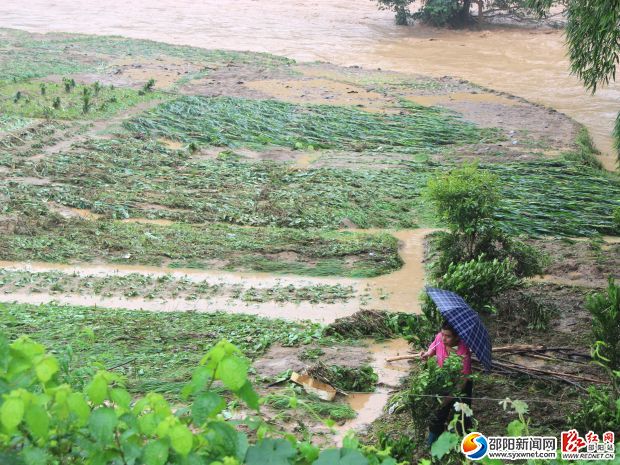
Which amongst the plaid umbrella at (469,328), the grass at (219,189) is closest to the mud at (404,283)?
the grass at (219,189)

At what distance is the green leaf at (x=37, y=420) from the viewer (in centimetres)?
261

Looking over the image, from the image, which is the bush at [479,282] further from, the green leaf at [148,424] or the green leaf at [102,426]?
the green leaf at [102,426]

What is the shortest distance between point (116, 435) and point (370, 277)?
7.61 meters

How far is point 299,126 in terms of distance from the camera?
16.5 metres

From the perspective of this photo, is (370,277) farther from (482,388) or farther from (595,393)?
(595,393)

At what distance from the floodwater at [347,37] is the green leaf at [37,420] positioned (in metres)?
17.0

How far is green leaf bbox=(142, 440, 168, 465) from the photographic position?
2.73m

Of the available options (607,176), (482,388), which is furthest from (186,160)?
(482,388)

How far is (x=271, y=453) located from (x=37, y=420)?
829 mm

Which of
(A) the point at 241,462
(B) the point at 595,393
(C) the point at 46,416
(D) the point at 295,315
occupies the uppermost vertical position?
(C) the point at 46,416

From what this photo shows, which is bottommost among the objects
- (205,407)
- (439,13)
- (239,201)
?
(239,201)

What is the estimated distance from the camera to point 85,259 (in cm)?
1054

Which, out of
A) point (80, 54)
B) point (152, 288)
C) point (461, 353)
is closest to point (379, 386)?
point (461, 353)

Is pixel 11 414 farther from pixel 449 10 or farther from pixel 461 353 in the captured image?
pixel 449 10
